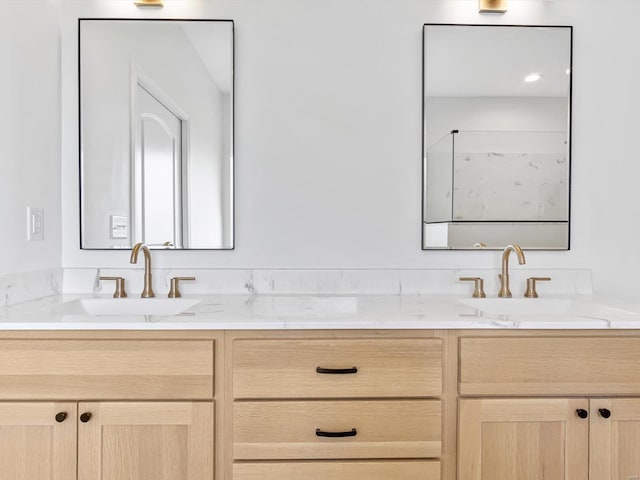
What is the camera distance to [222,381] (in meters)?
1.28

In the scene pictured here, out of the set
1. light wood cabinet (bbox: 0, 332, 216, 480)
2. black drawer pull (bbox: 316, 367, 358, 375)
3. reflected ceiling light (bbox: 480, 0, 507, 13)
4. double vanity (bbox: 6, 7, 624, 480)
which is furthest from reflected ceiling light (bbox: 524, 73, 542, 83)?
light wood cabinet (bbox: 0, 332, 216, 480)

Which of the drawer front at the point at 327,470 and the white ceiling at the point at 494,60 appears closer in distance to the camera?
the drawer front at the point at 327,470

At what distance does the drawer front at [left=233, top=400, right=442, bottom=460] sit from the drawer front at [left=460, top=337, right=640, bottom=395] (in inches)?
9.4

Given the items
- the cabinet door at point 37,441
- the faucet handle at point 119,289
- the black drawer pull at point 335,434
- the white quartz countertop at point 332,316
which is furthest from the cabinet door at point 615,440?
the faucet handle at point 119,289

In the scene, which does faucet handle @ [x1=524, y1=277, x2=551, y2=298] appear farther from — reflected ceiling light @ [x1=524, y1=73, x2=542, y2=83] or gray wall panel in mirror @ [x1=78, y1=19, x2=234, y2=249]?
gray wall panel in mirror @ [x1=78, y1=19, x2=234, y2=249]

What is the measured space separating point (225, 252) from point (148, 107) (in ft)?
2.12

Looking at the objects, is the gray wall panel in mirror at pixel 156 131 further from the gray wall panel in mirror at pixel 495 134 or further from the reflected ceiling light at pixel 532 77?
A: the reflected ceiling light at pixel 532 77

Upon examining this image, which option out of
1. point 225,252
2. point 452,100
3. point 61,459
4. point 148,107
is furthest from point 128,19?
point 61,459

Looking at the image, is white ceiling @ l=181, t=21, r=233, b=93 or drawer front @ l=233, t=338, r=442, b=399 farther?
white ceiling @ l=181, t=21, r=233, b=93

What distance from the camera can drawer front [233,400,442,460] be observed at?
Answer: 127cm

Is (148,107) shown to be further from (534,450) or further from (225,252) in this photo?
(534,450)

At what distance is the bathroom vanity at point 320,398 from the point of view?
1252 millimetres

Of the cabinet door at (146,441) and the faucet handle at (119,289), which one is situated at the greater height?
the faucet handle at (119,289)

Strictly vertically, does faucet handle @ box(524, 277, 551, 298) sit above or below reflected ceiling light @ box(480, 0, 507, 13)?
below
